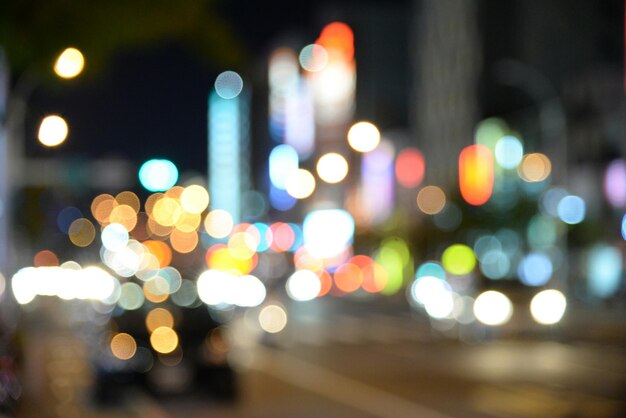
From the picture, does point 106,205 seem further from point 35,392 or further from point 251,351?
point 35,392

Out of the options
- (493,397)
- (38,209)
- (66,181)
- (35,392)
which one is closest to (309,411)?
(493,397)

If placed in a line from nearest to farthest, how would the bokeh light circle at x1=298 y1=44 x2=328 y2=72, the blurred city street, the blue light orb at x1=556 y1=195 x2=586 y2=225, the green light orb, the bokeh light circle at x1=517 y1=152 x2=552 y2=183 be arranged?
the blurred city street
the blue light orb at x1=556 y1=195 x2=586 y2=225
the green light orb
the bokeh light circle at x1=517 y1=152 x2=552 y2=183
the bokeh light circle at x1=298 y1=44 x2=328 y2=72

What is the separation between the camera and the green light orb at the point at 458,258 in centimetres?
6600

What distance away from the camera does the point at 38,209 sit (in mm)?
35062

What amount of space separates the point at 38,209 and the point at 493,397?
18493 millimetres

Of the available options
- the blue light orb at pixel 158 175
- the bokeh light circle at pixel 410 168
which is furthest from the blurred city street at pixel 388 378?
the bokeh light circle at pixel 410 168

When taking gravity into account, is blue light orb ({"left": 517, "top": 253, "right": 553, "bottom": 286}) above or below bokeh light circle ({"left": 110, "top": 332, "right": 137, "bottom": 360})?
above

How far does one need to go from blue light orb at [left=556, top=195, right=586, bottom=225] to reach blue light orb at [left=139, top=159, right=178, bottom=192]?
31.2 meters

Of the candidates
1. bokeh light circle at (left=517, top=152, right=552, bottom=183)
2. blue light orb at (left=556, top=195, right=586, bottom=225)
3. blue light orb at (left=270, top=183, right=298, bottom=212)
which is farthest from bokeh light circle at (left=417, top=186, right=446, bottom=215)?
blue light orb at (left=270, top=183, right=298, bottom=212)

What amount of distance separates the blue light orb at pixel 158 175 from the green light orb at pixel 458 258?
128 ft

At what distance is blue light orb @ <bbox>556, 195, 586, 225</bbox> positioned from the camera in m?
56.0

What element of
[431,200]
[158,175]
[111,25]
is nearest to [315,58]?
[431,200]

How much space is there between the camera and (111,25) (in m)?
16.9

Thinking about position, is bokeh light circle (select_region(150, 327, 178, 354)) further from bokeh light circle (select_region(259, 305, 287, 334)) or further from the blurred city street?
bokeh light circle (select_region(259, 305, 287, 334))
